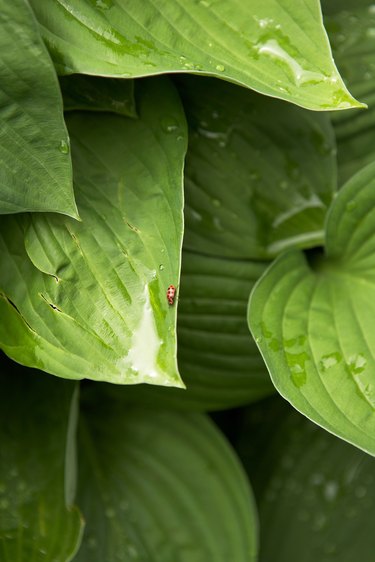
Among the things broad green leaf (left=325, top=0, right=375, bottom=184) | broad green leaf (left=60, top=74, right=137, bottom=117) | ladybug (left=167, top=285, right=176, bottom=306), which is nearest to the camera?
ladybug (left=167, top=285, right=176, bottom=306)

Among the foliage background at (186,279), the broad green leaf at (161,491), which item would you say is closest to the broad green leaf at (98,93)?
the foliage background at (186,279)

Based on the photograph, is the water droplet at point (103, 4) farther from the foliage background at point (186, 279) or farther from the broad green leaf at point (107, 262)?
the broad green leaf at point (107, 262)

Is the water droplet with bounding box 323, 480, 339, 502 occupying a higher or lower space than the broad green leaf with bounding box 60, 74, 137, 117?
lower

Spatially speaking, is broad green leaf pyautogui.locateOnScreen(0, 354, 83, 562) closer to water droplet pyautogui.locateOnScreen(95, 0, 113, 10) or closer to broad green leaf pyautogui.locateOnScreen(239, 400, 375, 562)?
broad green leaf pyautogui.locateOnScreen(239, 400, 375, 562)

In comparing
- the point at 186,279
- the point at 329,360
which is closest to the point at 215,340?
the point at 186,279

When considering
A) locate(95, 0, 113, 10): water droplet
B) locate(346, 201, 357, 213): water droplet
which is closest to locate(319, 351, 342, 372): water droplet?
locate(346, 201, 357, 213): water droplet

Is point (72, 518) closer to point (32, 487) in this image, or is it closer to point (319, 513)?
point (32, 487)
